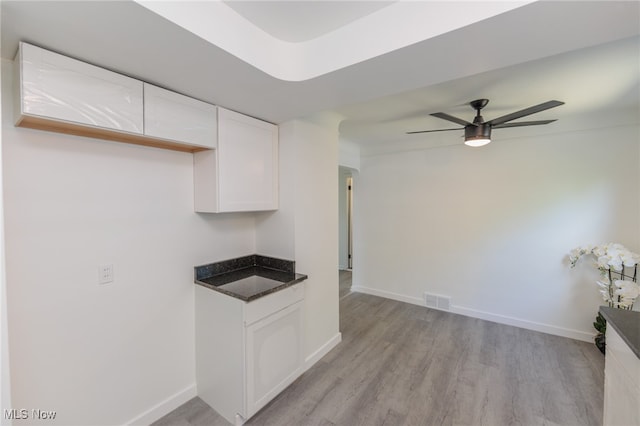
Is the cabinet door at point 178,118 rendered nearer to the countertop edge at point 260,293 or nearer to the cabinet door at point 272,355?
the countertop edge at point 260,293

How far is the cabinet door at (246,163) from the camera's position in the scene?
1.99 meters

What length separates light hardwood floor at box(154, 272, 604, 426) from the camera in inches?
74.5

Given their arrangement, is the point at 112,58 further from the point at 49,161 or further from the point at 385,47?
the point at 385,47

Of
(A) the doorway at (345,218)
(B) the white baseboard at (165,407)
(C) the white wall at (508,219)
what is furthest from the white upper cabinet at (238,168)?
(A) the doorway at (345,218)

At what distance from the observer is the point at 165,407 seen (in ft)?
6.34

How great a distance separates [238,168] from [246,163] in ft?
0.31

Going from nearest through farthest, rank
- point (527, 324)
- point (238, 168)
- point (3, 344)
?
point (3, 344), point (238, 168), point (527, 324)

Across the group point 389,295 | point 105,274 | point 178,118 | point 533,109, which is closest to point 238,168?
point 178,118

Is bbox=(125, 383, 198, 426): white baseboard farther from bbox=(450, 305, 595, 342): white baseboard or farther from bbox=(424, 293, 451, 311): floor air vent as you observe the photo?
bbox=(450, 305, 595, 342): white baseboard

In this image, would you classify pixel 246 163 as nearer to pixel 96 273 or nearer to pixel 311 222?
pixel 311 222

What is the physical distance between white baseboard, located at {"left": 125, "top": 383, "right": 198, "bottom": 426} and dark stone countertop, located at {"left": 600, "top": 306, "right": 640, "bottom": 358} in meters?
2.66

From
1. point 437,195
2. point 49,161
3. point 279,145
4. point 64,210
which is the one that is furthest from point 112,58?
point 437,195

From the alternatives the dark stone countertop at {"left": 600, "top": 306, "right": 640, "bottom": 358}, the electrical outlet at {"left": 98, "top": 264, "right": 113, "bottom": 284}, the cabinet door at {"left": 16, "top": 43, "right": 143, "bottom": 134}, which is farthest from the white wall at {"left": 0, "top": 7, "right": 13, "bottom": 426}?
the dark stone countertop at {"left": 600, "top": 306, "right": 640, "bottom": 358}

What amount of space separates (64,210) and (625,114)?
481 cm
